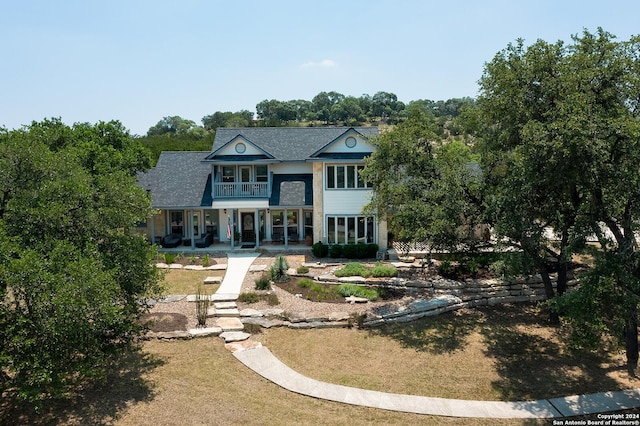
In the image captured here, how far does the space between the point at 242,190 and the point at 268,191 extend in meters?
1.63

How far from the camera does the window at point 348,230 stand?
25859 millimetres

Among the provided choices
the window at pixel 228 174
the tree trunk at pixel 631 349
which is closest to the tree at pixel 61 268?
the tree trunk at pixel 631 349

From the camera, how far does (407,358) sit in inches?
537

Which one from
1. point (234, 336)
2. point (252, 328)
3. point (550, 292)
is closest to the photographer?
point (234, 336)

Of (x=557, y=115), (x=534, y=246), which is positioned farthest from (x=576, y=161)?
(x=534, y=246)

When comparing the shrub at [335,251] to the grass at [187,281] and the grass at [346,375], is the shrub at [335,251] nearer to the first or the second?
the grass at [187,281]

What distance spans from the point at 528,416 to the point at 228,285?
43.1ft

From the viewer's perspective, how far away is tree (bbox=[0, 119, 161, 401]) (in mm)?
8734

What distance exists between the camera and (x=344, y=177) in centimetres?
2564

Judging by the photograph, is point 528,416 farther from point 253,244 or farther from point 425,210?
point 253,244

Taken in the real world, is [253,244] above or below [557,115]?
below

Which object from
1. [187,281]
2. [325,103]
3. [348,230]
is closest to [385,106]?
[325,103]

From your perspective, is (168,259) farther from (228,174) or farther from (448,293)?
(448,293)

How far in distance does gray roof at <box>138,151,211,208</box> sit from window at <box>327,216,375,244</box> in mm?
7843
